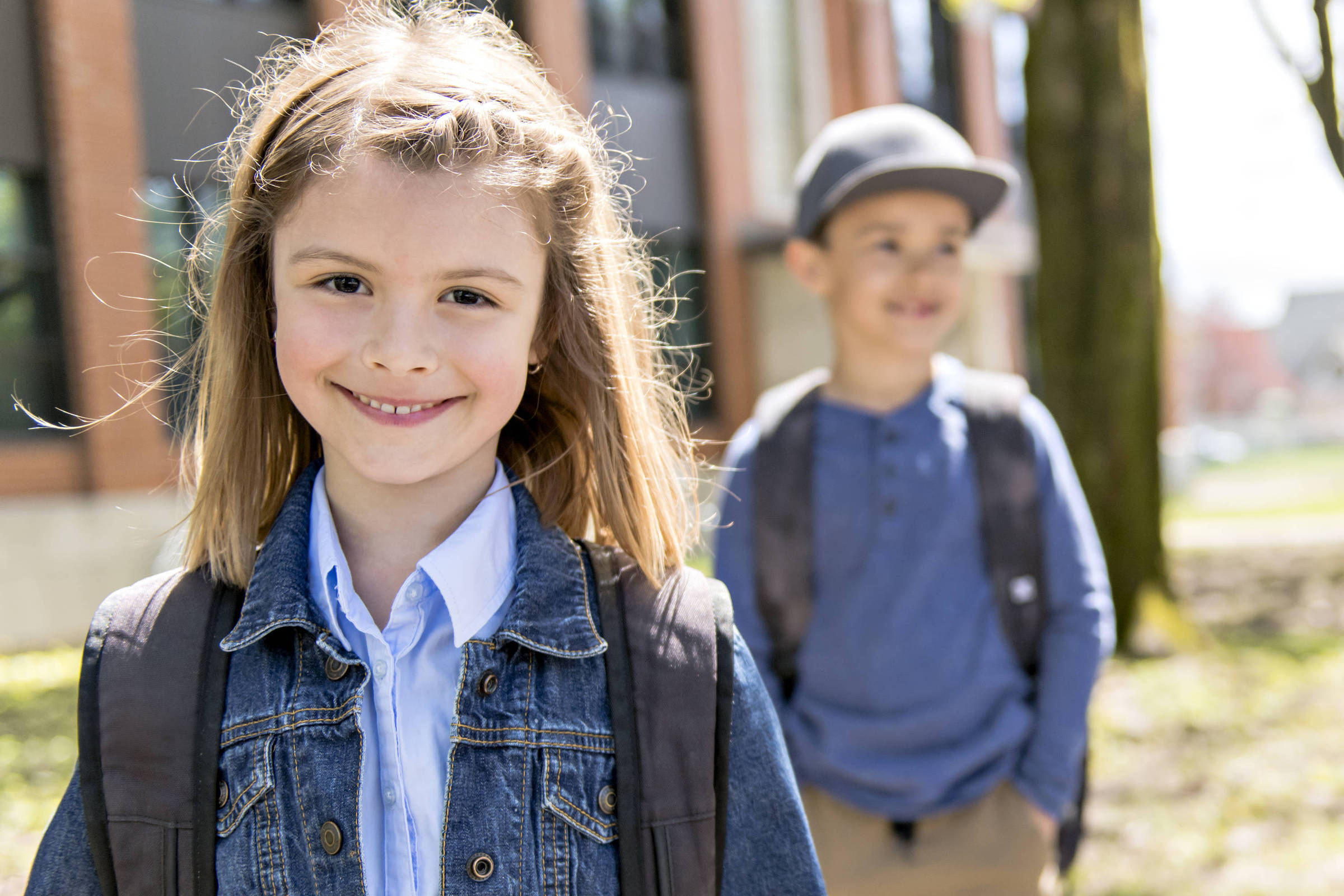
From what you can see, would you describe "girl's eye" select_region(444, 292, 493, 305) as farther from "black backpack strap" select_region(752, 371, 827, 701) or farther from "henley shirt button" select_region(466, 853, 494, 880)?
"black backpack strap" select_region(752, 371, 827, 701)

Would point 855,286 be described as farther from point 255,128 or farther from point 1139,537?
point 1139,537

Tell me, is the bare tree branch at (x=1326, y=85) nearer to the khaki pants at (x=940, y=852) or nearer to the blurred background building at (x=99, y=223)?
the khaki pants at (x=940, y=852)

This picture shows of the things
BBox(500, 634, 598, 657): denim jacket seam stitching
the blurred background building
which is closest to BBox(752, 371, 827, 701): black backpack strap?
BBox(500, 634, 598, 657): denim jacket seam stitching

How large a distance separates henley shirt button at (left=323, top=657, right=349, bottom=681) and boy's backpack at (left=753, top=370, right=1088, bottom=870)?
1249 millimetres

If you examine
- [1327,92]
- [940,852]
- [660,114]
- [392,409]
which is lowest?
[940,852]

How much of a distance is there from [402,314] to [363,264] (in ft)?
0.24

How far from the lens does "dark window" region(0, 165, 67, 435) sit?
9.44m

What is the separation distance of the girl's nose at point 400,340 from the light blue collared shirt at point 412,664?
237 millimetres

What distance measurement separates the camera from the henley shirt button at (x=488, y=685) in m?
1.39

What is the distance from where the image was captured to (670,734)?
137 centimetres

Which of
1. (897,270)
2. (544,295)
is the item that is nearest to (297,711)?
(544,295)

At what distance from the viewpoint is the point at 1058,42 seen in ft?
23.4

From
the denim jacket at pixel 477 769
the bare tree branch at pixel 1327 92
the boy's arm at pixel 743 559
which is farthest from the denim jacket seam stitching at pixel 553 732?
the bare tree branch at pixel 1327 92

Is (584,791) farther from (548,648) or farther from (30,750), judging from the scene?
(30,750)
